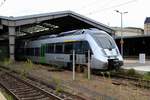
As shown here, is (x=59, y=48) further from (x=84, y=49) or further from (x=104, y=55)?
(x=104, y=55)

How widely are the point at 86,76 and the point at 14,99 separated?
742cm

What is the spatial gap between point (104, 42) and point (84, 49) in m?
1.46

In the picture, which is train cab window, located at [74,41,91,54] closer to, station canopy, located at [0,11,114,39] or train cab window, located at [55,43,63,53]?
train cab window, located at [55,43,63,53]

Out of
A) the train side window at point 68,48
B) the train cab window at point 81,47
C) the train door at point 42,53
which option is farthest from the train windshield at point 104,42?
the train door at point 42,53

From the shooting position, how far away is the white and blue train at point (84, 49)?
19953 millimetres

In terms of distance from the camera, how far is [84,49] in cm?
2128

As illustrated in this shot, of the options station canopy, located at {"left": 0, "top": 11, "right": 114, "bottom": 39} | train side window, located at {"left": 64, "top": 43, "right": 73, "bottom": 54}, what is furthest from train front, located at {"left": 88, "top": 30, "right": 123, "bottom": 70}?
station canopy, located at {"left": 0, "top": 11, "right": 114, "bottom": 39}

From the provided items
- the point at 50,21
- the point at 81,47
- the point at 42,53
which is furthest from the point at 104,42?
the point at 50,21

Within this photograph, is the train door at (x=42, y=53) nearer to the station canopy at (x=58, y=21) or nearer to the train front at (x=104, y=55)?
the station canopy at (x=58, y=21)

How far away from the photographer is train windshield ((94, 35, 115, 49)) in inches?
818

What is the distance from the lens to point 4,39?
161ft

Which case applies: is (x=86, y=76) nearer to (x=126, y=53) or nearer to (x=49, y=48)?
(x=49, y=48)

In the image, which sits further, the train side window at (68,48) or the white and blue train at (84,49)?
the train side window at (68,48)

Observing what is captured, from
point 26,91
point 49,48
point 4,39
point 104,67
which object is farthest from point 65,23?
point 26,91
